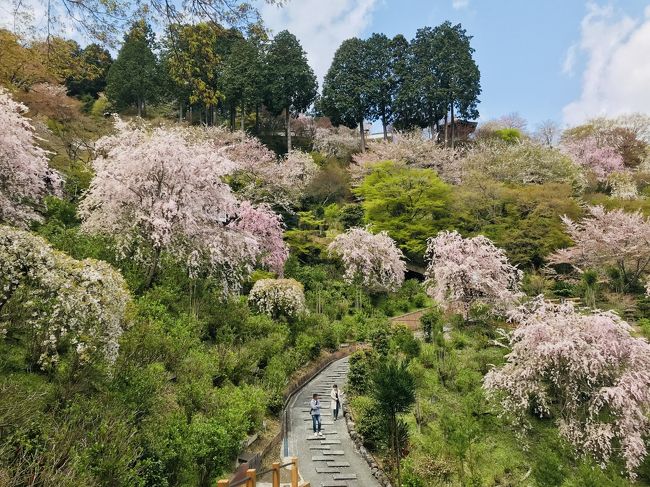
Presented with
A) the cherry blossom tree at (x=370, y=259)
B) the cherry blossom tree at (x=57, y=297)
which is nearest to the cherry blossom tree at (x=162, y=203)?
the cherry blossom tree at (x=57, y=297)

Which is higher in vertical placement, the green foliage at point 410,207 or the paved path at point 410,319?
the green foliage at point 410,207

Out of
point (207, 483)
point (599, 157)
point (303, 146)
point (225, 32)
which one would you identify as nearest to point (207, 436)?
point (207, 483)

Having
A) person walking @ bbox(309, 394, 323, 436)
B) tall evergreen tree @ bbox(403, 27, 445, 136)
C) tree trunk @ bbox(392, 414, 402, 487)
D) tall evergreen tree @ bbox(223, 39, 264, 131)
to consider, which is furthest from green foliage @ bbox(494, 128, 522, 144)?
tree trunk @ bbox(392, 414, 402, 487)

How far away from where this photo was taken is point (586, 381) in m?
12.3

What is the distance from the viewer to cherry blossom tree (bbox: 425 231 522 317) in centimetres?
1986

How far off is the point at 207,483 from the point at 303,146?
39131 mm

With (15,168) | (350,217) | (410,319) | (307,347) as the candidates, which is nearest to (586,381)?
(307,347)

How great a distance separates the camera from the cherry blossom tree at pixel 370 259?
26.8m

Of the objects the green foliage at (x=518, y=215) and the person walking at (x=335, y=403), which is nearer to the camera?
the person walking at (x=335, y=403)

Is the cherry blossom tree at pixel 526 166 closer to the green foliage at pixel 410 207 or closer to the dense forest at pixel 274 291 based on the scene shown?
the dense forest at pixel 274 291

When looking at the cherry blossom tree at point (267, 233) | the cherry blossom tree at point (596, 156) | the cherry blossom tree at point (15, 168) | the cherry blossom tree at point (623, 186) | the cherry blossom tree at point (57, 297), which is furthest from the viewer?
the cherry blossom tree at point (596, 156)

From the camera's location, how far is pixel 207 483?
8.30m

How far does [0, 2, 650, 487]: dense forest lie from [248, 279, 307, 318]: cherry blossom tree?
0.11m

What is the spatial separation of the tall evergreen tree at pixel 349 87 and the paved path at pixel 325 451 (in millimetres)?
28787
